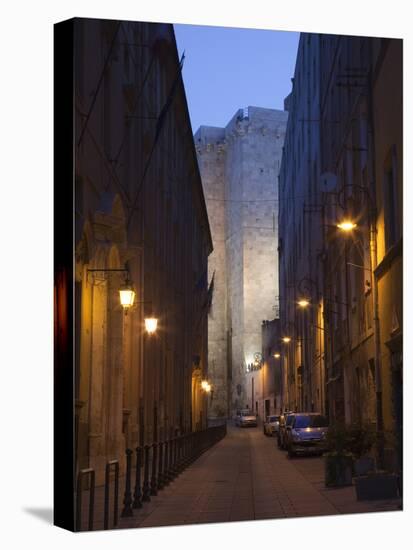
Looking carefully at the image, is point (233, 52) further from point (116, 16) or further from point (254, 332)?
point (254, 332)

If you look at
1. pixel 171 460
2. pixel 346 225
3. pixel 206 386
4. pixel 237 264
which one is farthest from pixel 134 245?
pixel 171 460

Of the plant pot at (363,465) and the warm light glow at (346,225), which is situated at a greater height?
the warm light glow at (346,225)

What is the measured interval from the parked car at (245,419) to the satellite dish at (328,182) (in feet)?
10.9

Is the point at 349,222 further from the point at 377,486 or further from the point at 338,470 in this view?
the point at 377,486

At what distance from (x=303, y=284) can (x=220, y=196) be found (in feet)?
A: 5.42

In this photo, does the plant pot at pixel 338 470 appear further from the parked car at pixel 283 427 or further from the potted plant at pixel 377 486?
the parked car at pixel 283 427

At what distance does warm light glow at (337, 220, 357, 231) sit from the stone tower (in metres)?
0.95

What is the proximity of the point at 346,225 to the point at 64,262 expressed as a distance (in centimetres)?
447

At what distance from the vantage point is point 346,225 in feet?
48.7

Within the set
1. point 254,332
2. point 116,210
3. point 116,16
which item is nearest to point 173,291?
point 254,332

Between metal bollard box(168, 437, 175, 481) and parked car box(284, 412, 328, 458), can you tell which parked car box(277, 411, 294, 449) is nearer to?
parked car box(284, 412, 328, 458)

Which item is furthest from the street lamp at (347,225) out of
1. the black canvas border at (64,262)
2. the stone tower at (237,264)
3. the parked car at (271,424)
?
the black canvas border at (64,262)

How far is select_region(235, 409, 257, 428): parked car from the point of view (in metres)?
15.6

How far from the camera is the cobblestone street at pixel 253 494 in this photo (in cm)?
1289
